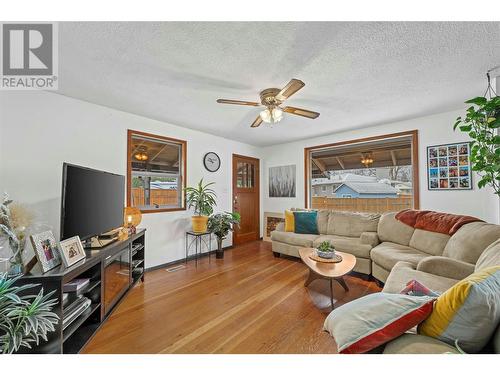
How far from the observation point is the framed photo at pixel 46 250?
1.38 m

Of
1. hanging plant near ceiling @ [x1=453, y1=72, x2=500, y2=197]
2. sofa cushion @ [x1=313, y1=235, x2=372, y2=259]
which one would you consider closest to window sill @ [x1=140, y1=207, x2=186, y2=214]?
sofa cushion @ [x1=313, y1=235, x2=372, y2=259]

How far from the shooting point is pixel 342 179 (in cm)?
414

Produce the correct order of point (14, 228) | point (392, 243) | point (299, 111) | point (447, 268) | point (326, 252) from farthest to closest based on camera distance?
point (392, 243), point (326, 252), point (299, 111), point (447, 268), point (14, 228)

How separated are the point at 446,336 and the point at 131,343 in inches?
77.6

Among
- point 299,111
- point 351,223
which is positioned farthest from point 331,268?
point 299,111

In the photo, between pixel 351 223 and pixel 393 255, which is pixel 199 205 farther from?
pixel 393 255

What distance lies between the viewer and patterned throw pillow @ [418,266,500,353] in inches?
29.4

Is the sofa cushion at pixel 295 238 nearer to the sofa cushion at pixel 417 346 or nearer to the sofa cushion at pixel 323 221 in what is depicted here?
the sofa cushion at pixel 323 221

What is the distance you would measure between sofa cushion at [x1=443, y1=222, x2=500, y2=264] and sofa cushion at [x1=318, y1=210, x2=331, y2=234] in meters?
1.68

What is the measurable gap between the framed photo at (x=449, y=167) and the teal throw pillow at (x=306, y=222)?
1.79 metres

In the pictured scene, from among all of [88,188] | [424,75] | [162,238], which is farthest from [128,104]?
[424,75]

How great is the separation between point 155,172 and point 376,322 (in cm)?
342

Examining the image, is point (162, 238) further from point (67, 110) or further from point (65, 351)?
point (67, 110)

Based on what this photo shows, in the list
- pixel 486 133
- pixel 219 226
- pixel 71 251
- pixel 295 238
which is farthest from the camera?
pixel 219 226
